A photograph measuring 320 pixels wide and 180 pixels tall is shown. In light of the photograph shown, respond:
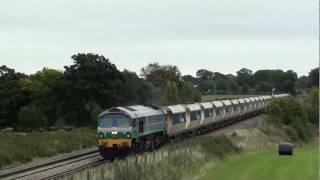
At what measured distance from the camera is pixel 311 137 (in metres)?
70.4

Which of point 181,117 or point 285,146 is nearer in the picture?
point 285,146

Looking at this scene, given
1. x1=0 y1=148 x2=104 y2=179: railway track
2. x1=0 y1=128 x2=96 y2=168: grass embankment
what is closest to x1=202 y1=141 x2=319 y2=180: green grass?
x1=0 y1=148 x2=104 y2=179: railway track

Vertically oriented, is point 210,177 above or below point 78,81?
below

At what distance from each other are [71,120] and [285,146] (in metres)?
48.4

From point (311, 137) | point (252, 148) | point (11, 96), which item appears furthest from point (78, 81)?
point (252, 148)

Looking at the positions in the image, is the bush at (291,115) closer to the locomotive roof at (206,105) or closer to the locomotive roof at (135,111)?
the locomotive roof at (206,105)

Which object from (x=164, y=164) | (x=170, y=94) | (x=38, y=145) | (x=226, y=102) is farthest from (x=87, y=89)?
(x=164, y=164)

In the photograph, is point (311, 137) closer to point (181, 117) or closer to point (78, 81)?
point (181, 117)

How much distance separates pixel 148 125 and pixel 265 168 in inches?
414

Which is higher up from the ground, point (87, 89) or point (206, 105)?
point (87, 89)

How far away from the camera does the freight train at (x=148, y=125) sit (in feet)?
120

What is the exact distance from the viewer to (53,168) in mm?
32969

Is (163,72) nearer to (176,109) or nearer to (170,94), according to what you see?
(170,94)

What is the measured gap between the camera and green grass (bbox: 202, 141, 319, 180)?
2903 cm
